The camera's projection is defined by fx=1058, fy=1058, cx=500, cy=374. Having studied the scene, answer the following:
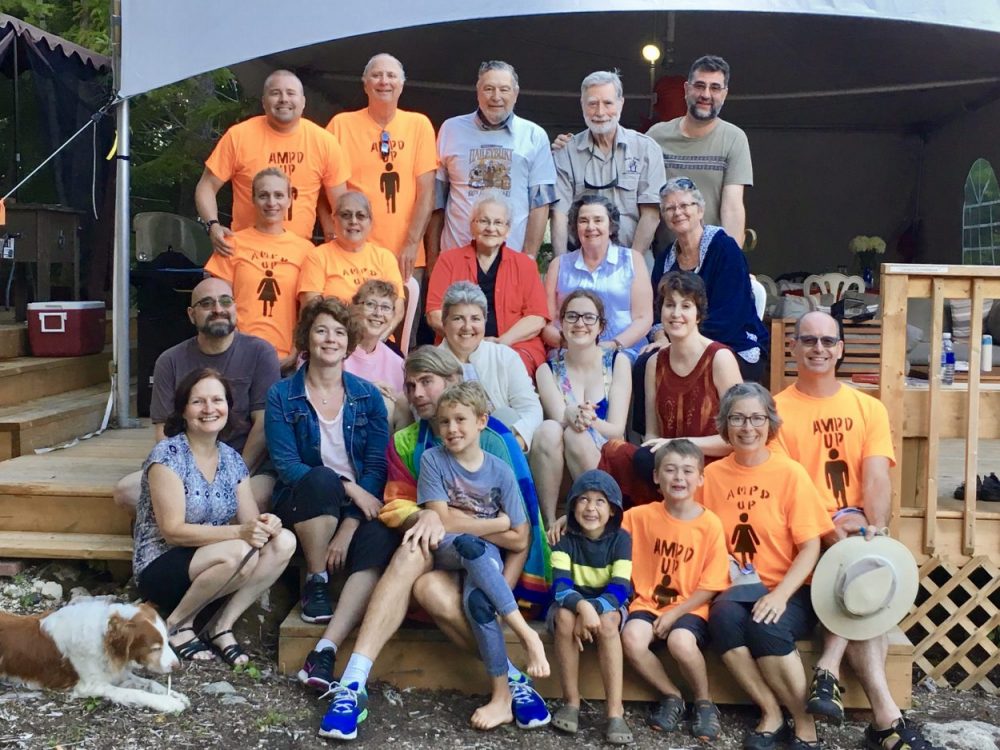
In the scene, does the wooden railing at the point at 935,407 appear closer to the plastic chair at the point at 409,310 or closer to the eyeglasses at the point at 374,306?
the eyeglasses at the point at 374,306

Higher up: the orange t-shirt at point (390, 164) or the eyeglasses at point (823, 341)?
the orange t-shirt at point (390, 164)

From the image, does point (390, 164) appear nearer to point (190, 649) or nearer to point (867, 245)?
point (190, 649)

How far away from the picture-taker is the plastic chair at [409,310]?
4605mm

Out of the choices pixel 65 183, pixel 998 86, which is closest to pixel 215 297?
pixel 65 183

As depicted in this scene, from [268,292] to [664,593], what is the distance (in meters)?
2.07

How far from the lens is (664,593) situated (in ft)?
10.9

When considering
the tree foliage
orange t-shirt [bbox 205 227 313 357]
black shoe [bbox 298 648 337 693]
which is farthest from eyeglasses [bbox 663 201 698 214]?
the tree foliage

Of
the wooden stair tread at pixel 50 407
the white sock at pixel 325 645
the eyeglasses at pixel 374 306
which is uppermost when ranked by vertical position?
the eyeglasses at pixel 374 306

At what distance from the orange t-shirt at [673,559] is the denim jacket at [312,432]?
915mm

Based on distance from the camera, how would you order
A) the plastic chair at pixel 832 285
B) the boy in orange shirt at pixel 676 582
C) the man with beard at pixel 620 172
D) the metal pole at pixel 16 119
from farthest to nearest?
1. the plastic chair at pixel 832 285
2. the metal pole at pixel 16 119
3. the man with beard at pixel 620 172
4. the boy in orange shirt at pixel 676 582

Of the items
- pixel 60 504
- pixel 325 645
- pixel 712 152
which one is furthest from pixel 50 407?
pixel 712 152

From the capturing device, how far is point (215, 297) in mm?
3900

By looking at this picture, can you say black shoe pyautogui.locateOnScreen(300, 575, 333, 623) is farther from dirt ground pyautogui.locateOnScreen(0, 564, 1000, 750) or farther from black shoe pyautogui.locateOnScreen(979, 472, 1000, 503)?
black shoe pyautogui.locateOnScreen(979, 472, 1000, 503)

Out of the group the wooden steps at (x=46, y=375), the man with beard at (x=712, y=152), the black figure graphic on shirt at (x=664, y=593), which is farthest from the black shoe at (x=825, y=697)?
the wooden steps at (x=46, y=375)
